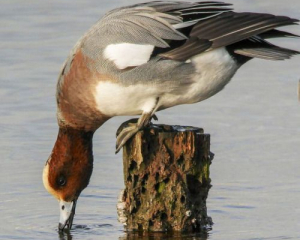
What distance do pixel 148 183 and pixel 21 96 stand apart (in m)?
3.23

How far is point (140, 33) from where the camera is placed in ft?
24.8

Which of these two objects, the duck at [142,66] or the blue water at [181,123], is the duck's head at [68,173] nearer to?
the duck at [142,66]

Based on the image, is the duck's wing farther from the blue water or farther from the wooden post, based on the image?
the blue water

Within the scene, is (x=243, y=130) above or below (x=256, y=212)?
above

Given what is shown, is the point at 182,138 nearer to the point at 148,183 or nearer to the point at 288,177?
the point at 148,183

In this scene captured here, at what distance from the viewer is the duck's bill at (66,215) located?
25.0 ft

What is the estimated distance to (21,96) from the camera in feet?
33.6

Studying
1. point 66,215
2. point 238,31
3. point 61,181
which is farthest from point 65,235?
point 238,31

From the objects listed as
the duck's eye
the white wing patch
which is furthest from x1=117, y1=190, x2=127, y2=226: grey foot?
the white wing patch

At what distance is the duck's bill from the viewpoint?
25.0ft

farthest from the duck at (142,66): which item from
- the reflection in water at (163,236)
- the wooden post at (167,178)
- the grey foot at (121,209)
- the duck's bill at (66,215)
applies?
the reflection in water at (163,236)

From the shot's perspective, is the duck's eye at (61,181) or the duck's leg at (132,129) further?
the duck's eye at (61,181)

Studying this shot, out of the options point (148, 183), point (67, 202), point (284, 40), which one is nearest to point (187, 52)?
point (148, 183)

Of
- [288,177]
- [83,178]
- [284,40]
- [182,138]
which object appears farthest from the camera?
[284,40]
